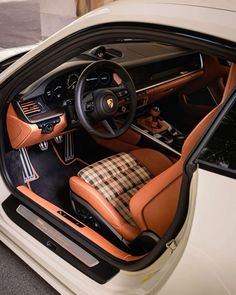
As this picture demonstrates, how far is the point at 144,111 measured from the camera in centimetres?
249

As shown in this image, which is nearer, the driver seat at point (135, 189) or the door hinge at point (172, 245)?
the door hinge at point (172, 245)

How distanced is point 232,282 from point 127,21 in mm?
773

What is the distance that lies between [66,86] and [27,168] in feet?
1.64

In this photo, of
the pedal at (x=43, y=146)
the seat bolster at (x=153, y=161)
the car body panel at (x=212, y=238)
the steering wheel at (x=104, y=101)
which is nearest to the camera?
the car body panel at (x=212, y=238)

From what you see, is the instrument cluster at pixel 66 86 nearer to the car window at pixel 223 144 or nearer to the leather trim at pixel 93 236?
the leather trim at pixel 93 236

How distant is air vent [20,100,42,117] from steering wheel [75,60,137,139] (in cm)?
22

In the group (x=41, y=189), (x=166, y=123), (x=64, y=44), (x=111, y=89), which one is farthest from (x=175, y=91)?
(x=64, y=44)

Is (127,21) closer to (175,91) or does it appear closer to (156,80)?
(156,80)

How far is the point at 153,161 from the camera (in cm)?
174

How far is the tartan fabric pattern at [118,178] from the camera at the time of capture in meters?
1.48

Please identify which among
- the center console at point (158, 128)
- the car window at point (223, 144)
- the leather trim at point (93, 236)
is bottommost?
the center console at point (158, 128)

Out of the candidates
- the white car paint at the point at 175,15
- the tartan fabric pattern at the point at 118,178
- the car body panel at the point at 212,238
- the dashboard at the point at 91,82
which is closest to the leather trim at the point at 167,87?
the dashboard at the point at 91,82

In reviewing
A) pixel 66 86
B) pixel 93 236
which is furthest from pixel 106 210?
pixel 66 86

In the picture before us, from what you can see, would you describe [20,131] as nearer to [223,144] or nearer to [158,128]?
[223,144]
